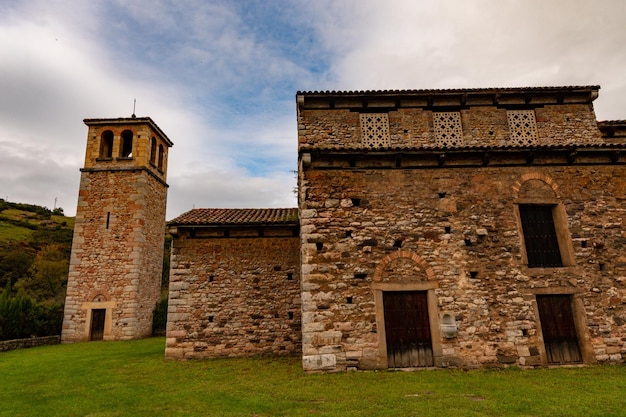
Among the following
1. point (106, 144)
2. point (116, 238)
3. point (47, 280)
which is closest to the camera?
point (116, 238)

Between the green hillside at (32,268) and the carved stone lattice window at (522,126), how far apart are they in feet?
72.1

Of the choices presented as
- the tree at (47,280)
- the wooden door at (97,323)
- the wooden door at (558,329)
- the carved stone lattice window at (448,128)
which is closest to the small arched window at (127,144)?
the wooden door at (97,323)

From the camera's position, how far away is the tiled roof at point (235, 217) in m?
12.2

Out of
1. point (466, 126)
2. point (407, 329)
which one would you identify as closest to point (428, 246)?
point (407, 329)

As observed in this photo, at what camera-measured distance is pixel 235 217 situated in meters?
13.2

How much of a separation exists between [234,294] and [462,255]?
23.8 ft

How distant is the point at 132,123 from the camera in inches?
805

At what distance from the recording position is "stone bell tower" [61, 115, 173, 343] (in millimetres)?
17797

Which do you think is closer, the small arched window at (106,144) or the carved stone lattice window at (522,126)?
the carved stone lattice window at (522,126)

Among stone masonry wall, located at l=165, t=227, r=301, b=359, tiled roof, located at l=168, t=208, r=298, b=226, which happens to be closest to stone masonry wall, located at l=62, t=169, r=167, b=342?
tiled roof, located at l=168, t=208, r=298, b=226

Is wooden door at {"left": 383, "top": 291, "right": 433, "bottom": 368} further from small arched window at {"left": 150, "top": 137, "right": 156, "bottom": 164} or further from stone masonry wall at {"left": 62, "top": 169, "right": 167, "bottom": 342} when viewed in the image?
small arched window at {"left": 150, "top": 137, "right": 156, "bottom": 164}

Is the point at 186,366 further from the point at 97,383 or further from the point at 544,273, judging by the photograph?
the point at 544,273

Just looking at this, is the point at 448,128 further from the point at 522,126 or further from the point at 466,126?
the point at 522,126

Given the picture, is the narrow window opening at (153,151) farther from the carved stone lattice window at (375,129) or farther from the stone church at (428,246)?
the carved stone lattice window at (375,129)
